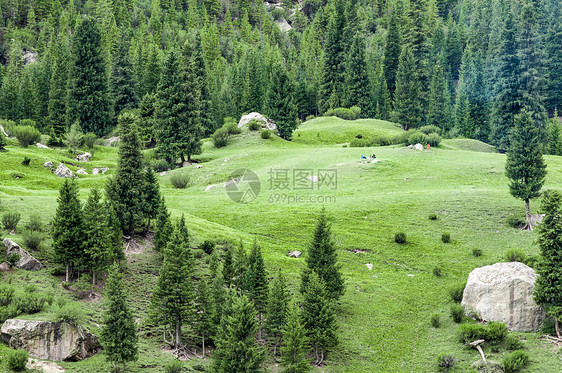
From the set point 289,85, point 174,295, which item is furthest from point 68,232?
point 289,85

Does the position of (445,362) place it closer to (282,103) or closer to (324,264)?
(324,264)

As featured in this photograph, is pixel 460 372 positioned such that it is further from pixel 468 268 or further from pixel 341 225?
pixel 341 225

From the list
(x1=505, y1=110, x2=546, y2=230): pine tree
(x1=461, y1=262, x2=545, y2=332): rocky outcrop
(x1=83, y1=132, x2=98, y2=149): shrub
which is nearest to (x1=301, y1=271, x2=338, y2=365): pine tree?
(x1=461, y1=262, x2=545, y2=332): rocky outcrop

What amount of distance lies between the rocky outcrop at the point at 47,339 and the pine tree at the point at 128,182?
563 inches

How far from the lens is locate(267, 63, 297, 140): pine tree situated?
102 metres

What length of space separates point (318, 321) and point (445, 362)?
886 centimetres

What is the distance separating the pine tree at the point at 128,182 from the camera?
4500 cm

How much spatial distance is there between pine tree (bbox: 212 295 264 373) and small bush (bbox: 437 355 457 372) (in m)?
12.0

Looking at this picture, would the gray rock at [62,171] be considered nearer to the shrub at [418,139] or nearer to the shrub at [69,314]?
the shrub at [69,314]

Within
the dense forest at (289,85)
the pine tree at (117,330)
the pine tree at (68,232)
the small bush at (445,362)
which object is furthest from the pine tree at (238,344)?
the dense forest at (289,85)

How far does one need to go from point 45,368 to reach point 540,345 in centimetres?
3179

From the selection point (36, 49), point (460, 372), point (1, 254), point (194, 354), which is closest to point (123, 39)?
point (36, 49)

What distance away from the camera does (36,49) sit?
537 ft

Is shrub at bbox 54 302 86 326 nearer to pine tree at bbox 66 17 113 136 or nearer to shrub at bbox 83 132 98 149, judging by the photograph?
shrub at bbox 83 132 98 149
